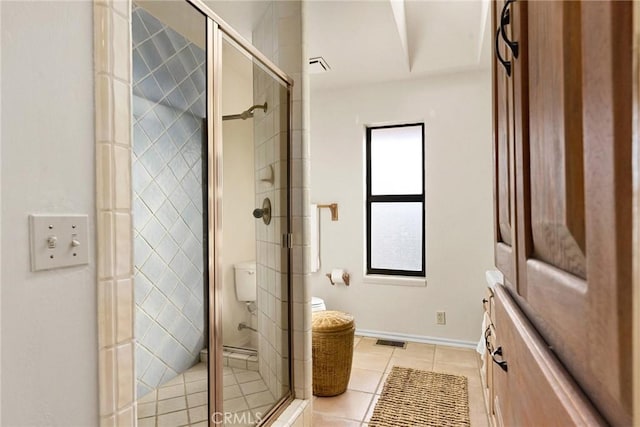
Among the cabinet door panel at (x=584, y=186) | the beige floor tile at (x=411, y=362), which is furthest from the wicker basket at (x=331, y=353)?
the cabinet door panel at (x=584, y=186)

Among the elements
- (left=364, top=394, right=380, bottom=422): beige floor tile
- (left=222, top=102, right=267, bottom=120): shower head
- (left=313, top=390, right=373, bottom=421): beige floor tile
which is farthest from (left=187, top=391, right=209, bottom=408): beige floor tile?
(left=222, top=102, right=267, bottom=120): shower head

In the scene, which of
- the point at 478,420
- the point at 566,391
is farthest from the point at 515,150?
the point at 478,420

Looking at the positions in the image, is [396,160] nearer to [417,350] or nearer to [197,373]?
[417,350]

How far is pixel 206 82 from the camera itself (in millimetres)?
1511

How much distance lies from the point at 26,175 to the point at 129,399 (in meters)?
0.58

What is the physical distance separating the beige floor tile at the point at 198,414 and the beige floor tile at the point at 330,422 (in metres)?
0.85

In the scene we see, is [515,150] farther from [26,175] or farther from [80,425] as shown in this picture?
[80,425]

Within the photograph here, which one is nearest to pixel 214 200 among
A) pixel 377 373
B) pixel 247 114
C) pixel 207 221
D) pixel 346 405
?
pixel 207 221

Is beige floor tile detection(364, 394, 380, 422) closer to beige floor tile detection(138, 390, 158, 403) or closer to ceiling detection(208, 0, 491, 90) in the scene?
beige floor tile detection(138, 390, 158, 403)

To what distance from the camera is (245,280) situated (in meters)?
1.71

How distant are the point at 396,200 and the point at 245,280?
2.20 meters

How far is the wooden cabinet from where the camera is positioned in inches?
9.9

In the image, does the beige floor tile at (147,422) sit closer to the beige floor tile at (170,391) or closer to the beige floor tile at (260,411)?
the beige floor tile at (170,391)

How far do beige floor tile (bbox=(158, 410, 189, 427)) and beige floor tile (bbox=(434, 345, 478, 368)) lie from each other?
212 centimetres
